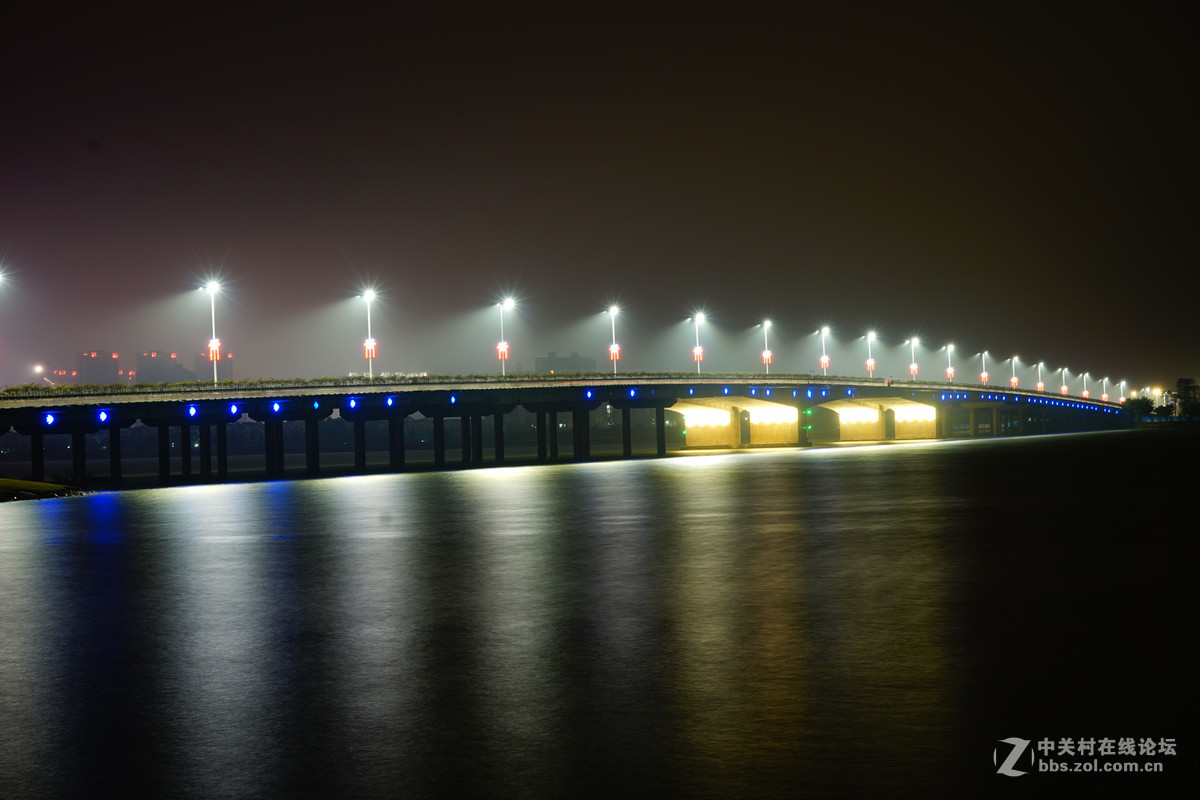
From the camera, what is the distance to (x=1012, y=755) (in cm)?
952

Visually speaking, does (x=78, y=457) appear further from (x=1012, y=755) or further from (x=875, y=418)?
(x=875, y=418)

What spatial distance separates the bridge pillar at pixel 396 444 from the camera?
10162cm

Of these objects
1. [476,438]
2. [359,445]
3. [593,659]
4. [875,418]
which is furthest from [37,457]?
[875,418]

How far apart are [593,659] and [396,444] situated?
92.2 metres

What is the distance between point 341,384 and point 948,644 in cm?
8958

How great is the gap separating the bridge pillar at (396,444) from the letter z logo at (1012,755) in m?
92.9

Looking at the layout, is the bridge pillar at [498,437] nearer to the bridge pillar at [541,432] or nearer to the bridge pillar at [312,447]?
the bridge pillar at [541,432]

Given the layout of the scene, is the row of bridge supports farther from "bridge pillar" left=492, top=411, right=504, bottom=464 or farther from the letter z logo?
the letter z logo

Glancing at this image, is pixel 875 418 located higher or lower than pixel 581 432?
lower

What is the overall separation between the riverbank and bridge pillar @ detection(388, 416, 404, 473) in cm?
3472

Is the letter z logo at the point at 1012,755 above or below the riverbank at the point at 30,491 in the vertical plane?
above

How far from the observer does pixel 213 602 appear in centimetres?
2041

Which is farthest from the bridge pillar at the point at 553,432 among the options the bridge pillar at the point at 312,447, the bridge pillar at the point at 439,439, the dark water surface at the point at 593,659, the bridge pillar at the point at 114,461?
the dark water surface at the point at 593,659

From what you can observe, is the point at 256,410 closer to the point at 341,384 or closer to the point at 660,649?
the point at 341,384
